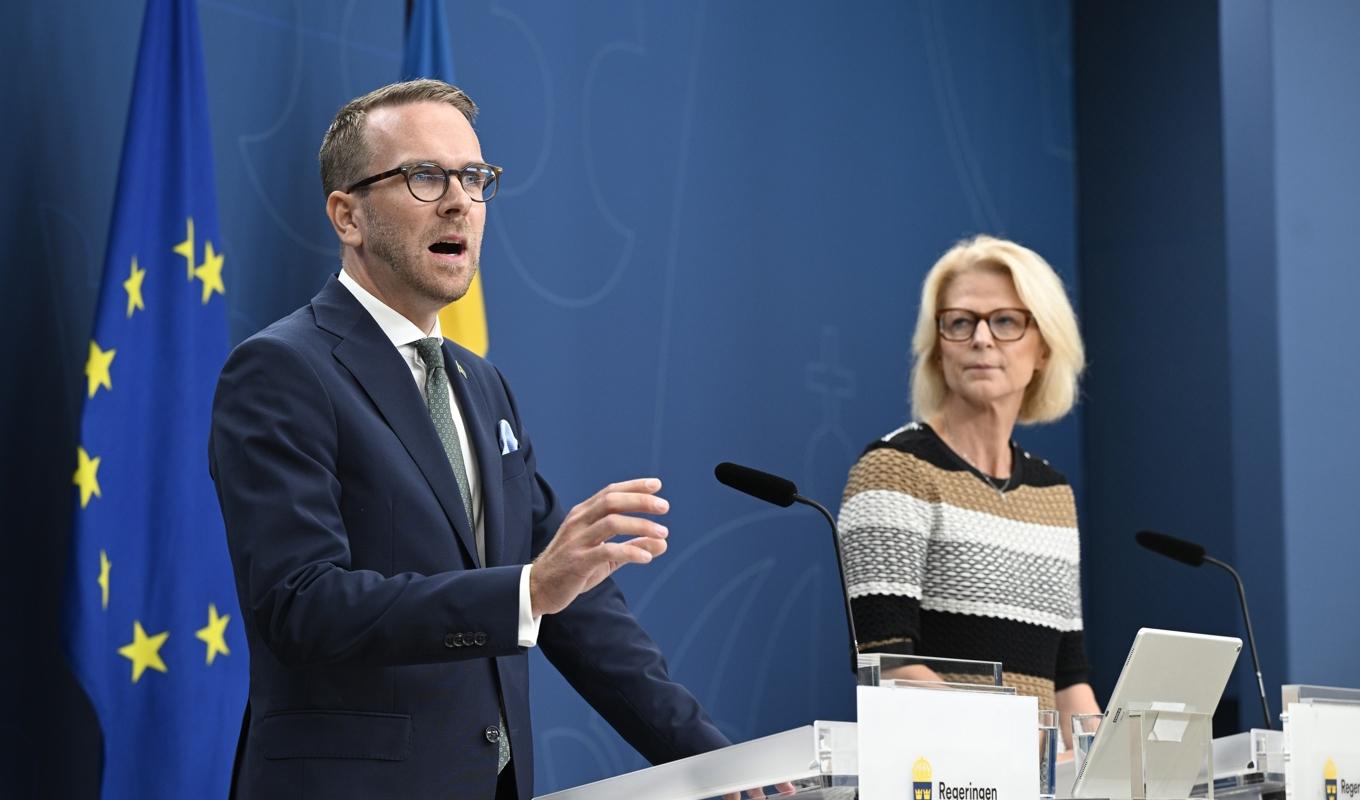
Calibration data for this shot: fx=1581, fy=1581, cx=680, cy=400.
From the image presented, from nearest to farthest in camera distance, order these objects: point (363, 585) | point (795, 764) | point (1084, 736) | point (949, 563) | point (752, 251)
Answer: point (795, 764), point (363, 585), point (1084, 736), point (949, 563), point (752, 251)

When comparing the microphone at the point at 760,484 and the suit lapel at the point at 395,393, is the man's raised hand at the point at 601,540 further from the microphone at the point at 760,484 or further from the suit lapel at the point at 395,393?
the microphone at the point at 760,484

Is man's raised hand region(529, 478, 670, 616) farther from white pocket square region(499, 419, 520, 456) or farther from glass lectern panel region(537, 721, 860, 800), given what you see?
white pocket square region(499, 419, 520, 456)

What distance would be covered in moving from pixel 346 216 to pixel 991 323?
4.62 feet

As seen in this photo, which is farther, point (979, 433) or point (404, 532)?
point (979, 433)

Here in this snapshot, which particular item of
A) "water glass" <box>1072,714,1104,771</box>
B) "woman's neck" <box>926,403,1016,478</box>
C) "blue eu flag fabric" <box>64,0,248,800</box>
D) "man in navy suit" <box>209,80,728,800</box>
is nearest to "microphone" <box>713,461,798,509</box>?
Result: "man in navy suit" <box>209,80,728,800</box>

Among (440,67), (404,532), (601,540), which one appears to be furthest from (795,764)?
(440,67)

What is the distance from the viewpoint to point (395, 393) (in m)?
2.18

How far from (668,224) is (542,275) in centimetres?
47

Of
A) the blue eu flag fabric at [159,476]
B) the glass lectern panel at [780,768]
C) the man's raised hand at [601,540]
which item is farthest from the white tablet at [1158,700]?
the blue eu flag fabric at [159,476]

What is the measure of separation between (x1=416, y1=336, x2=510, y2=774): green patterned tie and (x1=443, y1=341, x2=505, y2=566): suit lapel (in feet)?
0.07

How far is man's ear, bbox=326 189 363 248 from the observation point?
2.34 metres

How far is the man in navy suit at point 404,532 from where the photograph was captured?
74.4 inches

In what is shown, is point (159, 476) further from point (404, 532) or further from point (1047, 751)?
point (1047, 751)

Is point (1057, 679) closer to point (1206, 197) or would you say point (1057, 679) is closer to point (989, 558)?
point (989, 558)
